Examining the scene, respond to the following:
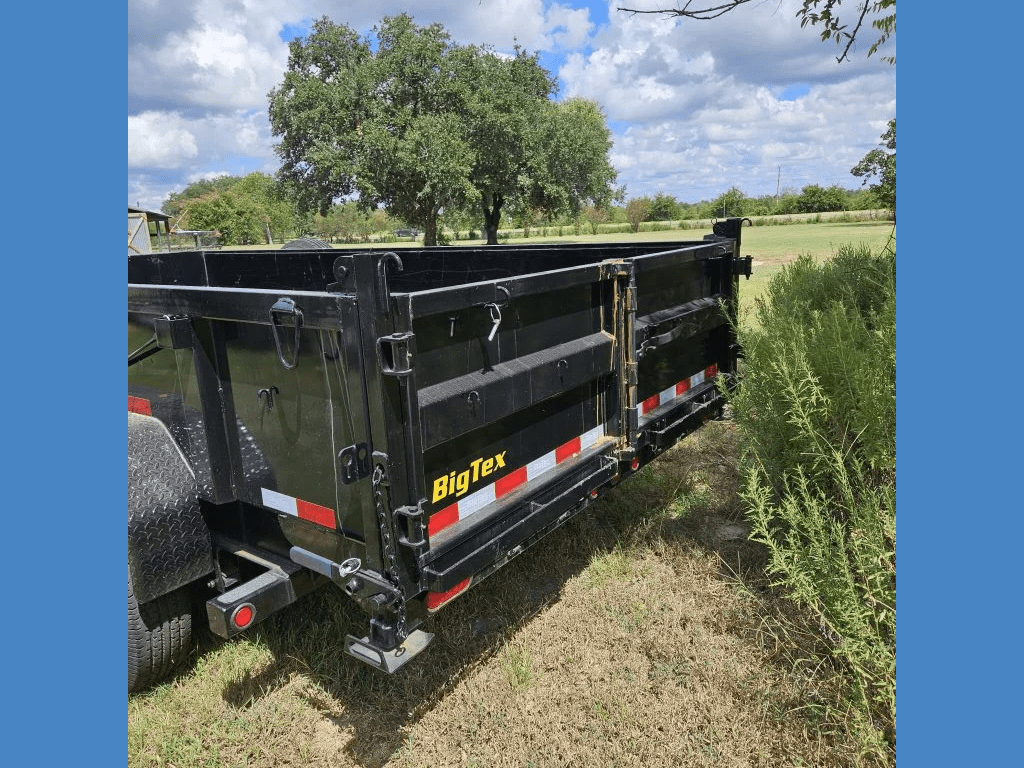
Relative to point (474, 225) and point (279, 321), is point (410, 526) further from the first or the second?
point (474, 225)

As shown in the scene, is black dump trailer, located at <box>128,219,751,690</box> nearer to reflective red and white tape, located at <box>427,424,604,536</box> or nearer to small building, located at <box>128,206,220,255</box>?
reflective red and white tape, located at <box>427,424,604,536</box>

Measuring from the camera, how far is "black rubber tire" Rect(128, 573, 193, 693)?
3.04 meters

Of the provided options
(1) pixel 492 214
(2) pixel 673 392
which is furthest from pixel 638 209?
(2) pixel 673 392

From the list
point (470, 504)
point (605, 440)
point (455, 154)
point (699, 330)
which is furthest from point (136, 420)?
point (455, 154)

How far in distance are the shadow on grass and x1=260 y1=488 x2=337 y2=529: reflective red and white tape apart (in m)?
1.06

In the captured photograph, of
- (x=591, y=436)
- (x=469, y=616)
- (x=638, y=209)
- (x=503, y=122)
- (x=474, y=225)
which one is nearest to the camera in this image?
(x=591, y=436)

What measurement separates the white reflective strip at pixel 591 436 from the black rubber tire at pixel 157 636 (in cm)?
192

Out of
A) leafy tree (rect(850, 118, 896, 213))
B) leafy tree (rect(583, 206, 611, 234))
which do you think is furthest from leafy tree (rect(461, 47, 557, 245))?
leafy tree (rect(583, 206, 611, 234))

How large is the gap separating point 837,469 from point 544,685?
1.65 m

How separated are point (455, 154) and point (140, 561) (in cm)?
2712

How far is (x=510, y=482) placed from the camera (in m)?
3.07

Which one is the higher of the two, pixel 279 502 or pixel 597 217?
pixel 597 217

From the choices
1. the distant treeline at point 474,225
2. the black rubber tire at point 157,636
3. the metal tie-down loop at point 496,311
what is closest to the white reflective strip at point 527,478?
the metal tie-down loop at point 496,311

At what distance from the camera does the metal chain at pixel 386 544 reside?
→ 7.93 ft
